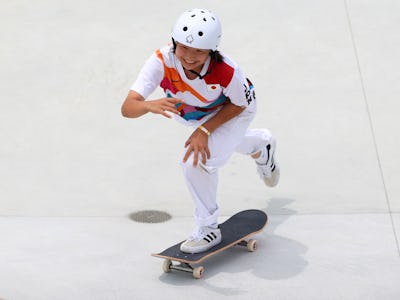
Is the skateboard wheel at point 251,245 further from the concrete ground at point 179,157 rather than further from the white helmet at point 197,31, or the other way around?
the white helmet at point 197,31

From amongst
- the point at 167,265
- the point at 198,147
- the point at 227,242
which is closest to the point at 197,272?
the point at 167,265

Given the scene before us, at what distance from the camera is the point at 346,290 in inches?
205

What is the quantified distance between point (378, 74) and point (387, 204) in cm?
256

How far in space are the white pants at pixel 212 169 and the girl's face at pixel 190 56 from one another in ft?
1.93

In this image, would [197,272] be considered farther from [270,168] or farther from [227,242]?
[270,168]

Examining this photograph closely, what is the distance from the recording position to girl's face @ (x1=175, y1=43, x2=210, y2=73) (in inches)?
206

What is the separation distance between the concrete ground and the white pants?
1.22 ft

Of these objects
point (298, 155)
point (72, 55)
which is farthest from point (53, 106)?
point (298, 155)

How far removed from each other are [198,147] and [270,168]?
1.46 m

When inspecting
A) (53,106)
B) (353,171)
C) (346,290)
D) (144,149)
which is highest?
(53,106)

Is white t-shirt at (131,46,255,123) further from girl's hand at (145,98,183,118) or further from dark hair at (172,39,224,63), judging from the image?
girl's hand at (145,98,183,118)

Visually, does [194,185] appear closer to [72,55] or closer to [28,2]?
[72,55]

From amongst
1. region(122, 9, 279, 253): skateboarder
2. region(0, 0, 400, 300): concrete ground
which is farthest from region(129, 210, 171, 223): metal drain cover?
region(122, 9, 279, 253): skateboarder

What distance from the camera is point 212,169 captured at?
5602mm
